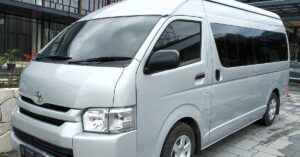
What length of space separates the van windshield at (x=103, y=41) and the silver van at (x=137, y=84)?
13 millimetres

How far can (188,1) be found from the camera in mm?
4230

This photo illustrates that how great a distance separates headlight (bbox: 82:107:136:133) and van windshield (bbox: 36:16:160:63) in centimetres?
59

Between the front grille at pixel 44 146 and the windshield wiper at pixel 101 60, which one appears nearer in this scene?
the front grille at pixel 44 146

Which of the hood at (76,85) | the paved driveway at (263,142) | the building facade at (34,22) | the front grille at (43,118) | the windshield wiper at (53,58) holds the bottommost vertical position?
the paved driveway at (263,142)

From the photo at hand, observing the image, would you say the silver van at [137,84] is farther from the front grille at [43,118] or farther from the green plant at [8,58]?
the green plant at [8,58]

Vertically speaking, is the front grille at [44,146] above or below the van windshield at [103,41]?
below

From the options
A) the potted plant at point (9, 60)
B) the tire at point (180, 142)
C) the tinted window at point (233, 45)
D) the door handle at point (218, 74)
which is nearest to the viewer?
the tire at point (180, 142)

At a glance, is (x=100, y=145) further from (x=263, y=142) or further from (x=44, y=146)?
(x=263, y=142)

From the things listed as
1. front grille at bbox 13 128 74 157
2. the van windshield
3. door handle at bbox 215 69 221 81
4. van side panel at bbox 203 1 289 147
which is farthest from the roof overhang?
front grille at bbox 13 128 74 157

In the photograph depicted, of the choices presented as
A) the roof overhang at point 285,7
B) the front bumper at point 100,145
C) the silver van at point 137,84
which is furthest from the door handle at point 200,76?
the roof overhang at point 285,7

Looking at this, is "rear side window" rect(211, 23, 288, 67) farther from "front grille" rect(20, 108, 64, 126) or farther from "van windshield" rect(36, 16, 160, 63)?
"front grille" rect(20, 108, 64, 126)

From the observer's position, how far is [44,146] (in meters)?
3.41

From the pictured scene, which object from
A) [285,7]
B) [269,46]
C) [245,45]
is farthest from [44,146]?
[285,7]

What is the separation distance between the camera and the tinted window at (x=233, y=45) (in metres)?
4.74
